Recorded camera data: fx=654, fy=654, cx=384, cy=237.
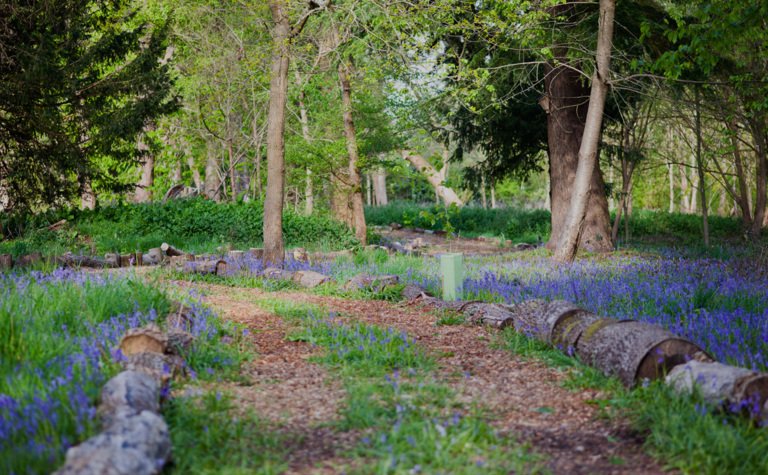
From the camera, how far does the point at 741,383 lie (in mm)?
3592

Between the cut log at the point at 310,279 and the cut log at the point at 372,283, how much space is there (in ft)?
1.56

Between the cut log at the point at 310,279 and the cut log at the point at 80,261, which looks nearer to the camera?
the cut log at the point at 310,279

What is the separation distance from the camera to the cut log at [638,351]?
428 cm

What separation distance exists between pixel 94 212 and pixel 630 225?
1572cm

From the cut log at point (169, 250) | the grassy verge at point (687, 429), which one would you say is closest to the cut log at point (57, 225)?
the cut log at point (169, 250)

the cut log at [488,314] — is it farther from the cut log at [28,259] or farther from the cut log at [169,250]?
the cut log at [169,250]

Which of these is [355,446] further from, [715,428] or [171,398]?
[715,428]

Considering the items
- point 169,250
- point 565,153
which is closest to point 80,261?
point 169,250

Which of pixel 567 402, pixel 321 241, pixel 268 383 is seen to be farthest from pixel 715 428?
pixel 321 241

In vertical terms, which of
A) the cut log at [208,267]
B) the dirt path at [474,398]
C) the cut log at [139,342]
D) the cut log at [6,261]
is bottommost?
the dirt path at [474,398]

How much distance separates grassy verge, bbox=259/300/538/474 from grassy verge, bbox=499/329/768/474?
72cm

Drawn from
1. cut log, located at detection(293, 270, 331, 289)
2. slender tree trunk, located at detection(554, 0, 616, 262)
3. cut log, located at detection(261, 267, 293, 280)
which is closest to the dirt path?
cut log, located at detection(293, 270, 331, 289)

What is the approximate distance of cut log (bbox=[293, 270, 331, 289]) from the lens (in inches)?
353

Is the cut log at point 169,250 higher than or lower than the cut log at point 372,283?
higher
